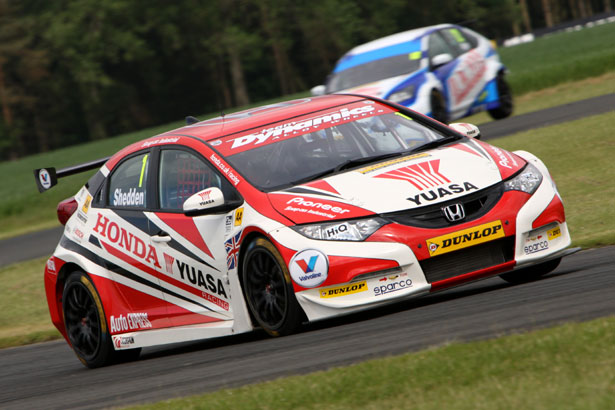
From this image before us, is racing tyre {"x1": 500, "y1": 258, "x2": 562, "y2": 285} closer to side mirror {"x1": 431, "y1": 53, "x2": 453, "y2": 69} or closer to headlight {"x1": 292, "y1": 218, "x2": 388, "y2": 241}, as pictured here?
headlight {"x1": 292, "y1": 218, "x2": 388, "y2": 241}

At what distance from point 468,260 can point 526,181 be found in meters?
0.75

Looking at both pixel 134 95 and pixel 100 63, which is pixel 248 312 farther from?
pixel 134 95

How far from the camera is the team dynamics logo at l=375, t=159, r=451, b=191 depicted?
6613 millimetres

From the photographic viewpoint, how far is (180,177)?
7.66m

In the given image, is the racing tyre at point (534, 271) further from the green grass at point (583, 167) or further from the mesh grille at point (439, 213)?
the green grass at point (583, 167)

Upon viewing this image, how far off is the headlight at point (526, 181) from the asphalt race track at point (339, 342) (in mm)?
601

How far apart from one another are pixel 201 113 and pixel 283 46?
10.1 meters

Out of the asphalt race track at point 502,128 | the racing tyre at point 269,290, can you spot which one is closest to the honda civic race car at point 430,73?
the asphalt race track at point 502,128

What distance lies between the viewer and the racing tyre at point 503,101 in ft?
66.0

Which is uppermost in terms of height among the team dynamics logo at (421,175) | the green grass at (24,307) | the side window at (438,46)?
the team dynamics logo at (421,175)

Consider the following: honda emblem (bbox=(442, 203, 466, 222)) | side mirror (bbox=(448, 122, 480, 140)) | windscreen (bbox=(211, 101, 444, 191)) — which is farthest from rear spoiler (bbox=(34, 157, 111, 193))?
honda emblem (bbox=(442, 203, 466, 222))

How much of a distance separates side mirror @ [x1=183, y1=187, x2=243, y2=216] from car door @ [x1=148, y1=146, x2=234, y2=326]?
111 millimetres

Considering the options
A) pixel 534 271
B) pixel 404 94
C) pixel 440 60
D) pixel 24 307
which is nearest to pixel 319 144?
pixel 534 271

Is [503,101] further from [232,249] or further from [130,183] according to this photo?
[232,249]
